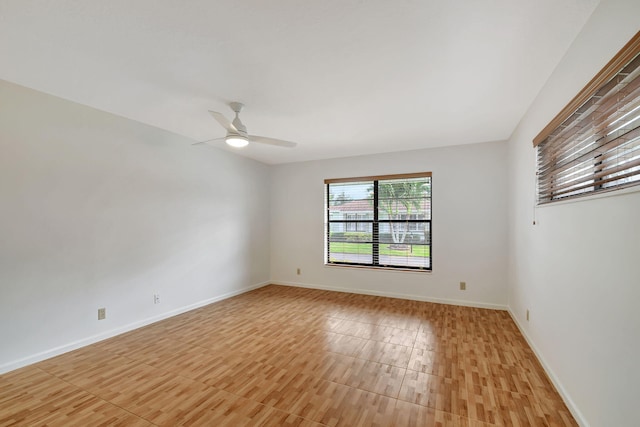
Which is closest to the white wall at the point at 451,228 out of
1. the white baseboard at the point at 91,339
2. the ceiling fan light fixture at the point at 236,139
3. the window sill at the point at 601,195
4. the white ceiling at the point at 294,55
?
the white ceiling at the point at 294,55

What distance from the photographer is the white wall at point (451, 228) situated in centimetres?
407

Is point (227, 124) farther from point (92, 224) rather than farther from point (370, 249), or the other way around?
point (370, 249)

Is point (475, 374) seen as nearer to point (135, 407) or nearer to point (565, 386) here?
point (565, 386)

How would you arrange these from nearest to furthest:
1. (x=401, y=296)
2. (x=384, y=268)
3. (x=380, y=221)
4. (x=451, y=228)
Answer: (x=451, y=228) → (x=401, y=296) → (x=384, y=268) → (x=380, y=221)

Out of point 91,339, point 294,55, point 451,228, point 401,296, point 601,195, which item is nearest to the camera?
point 601,195

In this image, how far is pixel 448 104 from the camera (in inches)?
110

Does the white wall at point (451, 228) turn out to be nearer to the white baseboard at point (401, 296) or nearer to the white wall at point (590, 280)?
the white baseboard at point (401, 296)

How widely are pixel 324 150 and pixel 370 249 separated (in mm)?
2031

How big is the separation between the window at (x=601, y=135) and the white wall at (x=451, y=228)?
1906 mm

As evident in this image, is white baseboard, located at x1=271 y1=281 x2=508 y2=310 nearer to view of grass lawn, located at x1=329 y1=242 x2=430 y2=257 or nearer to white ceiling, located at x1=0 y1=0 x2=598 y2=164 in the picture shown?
view of grass lawn, located at x1=329 y1=242 x2=430 y2=257

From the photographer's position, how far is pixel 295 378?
2.28 metres

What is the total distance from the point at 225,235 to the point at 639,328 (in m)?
4.68

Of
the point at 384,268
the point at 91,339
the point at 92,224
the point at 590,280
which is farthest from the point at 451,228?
the point at 91,339

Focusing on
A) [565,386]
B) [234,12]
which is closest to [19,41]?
[234,12]
